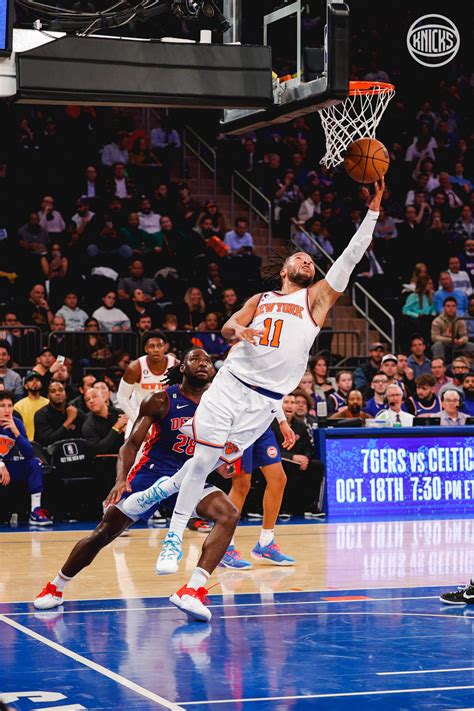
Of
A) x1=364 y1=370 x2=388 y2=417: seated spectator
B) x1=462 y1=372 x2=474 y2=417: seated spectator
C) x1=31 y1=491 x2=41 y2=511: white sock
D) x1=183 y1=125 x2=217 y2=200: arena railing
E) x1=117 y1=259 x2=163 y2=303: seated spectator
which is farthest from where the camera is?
x1=183 y1=125 x2=217 y2=200: arena railing

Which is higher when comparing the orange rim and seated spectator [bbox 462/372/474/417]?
the orange rim

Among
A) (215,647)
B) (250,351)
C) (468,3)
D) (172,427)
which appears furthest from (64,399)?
(468,3)

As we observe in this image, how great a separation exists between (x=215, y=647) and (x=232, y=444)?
141 cm

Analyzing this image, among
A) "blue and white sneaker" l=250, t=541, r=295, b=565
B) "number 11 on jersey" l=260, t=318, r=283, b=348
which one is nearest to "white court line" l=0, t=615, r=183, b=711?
"number 11 on jersey" l=260, t=318, r=283, b=348

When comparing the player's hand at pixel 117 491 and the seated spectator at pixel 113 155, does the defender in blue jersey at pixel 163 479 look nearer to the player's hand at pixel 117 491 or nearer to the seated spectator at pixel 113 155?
the player's hand at pixel 117 491

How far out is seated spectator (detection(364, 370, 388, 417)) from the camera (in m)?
14.0

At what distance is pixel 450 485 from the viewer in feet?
44.6

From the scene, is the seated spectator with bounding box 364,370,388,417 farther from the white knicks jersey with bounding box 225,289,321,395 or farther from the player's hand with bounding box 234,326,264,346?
the player's hand with bounding box 234,326,264,346

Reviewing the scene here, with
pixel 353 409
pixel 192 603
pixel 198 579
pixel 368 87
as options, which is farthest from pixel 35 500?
pixel 368 87

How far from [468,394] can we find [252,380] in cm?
779

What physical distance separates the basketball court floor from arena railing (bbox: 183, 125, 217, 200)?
11389mm

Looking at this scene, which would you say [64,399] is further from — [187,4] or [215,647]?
[215,647]

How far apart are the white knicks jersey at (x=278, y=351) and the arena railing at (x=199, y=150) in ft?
43.9

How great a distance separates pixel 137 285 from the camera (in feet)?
53.2
